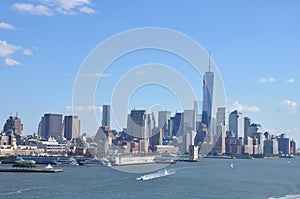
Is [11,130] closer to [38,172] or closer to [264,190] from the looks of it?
[38,172]

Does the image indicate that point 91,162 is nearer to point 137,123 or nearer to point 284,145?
point 137,123

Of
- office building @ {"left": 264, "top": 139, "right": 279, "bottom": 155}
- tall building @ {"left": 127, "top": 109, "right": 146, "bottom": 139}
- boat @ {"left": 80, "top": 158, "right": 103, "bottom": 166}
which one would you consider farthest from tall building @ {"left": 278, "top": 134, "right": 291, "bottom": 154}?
boat @ {"left": 80, "top": 158, "right": 103, "bottom": 166}

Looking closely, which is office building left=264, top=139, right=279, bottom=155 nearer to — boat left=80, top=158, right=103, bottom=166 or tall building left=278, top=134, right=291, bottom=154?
tall building left=278, top=134, right=291, bottom=154

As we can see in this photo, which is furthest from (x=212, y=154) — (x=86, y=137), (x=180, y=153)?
(x=86, y=137)

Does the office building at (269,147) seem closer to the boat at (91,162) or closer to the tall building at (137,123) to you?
the tall building at (137,123)

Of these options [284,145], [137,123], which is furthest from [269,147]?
[137,123]

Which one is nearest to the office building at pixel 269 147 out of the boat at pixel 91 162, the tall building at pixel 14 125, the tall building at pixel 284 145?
the tall building at pixel 284 145
